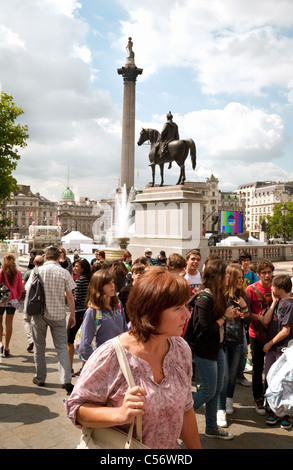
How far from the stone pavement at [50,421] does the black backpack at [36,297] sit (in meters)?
1.18

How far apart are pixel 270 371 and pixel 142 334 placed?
3.35 meters

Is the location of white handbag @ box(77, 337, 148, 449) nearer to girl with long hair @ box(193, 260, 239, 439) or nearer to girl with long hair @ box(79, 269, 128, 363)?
girl with long hair @ box(193, 260, 239, 439)

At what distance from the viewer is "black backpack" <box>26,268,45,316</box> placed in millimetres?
5833

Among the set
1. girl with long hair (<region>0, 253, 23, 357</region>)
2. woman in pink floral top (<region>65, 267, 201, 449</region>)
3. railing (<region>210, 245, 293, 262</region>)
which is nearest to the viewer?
woman in pink floral top (<region>65, 267, 201, 449</region>)

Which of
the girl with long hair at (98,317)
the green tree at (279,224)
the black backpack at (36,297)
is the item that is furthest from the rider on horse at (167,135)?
the green tree at (279,224)

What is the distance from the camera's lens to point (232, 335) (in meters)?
5.05

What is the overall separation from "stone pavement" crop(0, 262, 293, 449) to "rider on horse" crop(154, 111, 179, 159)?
14.9m

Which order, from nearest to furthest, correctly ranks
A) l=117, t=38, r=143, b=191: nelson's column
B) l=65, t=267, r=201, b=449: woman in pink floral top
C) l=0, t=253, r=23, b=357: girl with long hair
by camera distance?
l=65, t=267, r=201, b=449: woman in pink floral top, l=0, t=253, r=23, b=357: girl with long hair, l=117, t=38, r=143, b=191: nelson's column

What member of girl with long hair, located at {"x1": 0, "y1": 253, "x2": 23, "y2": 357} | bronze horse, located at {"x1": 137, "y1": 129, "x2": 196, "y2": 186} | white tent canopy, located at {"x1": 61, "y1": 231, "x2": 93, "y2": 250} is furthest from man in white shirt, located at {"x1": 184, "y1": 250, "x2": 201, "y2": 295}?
white tent canopy, located at {"x1": 61, "y1": 231, "x2": 93, "y2": 250}

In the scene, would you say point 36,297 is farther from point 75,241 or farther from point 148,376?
point 75,241

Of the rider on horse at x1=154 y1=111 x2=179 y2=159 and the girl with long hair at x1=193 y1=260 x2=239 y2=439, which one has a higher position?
the rider on horse at x1=154 y1=111 x2=179 y2=159

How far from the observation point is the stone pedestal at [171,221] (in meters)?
18.0

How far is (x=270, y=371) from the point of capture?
4805 mm
